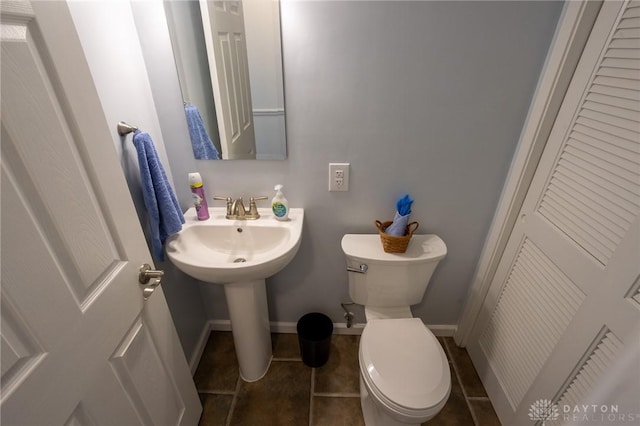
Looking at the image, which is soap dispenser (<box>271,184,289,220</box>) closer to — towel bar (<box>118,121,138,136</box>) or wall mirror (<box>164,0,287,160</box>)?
wall mirror (<box>164,0,287,160</box>)

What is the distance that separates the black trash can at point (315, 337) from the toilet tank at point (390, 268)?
0.31 m

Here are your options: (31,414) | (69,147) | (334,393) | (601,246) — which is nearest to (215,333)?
(334,393)

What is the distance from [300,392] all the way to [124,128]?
139 cm

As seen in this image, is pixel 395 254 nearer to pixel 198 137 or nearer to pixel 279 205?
pixel 279 205

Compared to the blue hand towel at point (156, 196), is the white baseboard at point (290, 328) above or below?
below

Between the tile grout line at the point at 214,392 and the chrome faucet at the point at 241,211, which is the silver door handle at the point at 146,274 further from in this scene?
the tile grout line at the point at 214,392

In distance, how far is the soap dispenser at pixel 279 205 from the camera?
3.91ft

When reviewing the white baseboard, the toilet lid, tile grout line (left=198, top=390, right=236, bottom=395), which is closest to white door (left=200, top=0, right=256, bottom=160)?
the toilet lid

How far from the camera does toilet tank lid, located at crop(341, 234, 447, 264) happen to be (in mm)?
1213

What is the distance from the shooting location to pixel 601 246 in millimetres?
828

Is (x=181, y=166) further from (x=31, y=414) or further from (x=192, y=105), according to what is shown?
(x=31, y=414)
